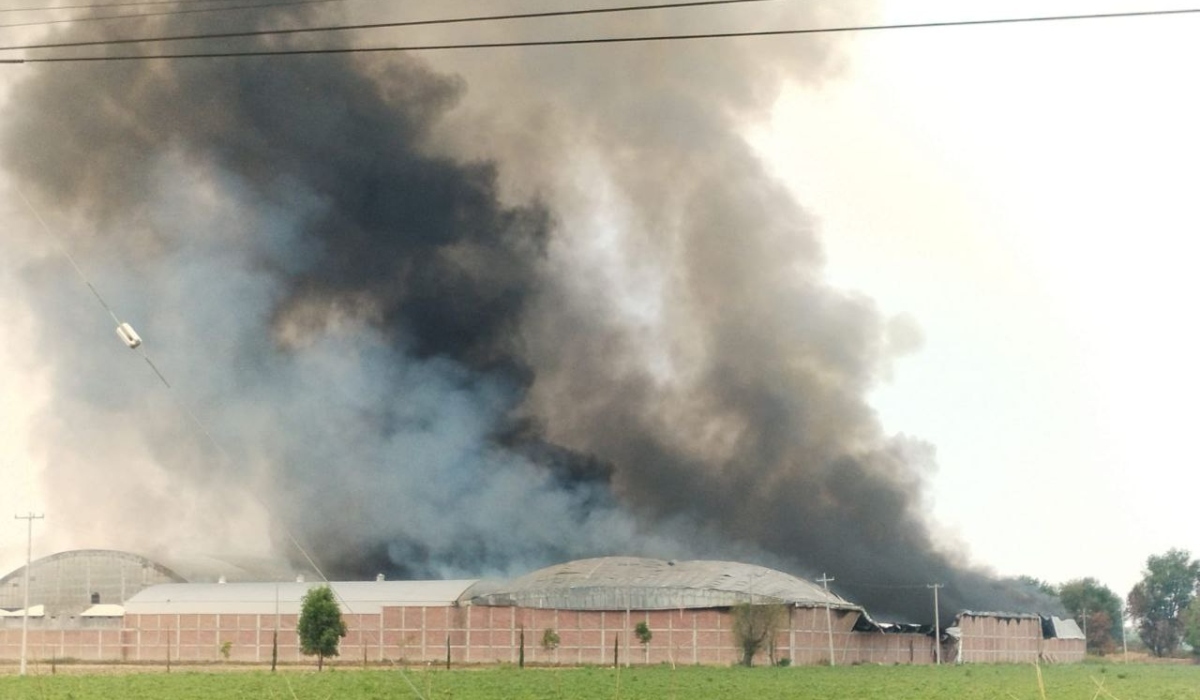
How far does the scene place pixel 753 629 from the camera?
83562 millimetres

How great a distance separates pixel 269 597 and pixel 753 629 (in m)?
32.3

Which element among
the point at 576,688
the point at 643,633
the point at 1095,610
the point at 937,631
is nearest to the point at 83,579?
the point at 643,633

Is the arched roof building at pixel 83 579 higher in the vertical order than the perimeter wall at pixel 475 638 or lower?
higher

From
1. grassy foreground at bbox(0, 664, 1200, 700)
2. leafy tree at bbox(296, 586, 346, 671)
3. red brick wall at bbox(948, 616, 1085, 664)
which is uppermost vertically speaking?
leafy tree at bbox(296, 586, 346, 671)

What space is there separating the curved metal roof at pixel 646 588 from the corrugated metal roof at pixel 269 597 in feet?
10.6

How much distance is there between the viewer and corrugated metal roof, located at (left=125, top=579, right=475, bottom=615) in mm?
91438

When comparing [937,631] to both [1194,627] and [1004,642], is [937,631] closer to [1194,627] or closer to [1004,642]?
[1004,642]

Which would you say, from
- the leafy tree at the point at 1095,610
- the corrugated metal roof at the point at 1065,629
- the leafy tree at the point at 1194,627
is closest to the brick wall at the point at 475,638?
the corrugated metal roof at the point at 1065,629

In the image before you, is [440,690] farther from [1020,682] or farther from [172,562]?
[172,562]

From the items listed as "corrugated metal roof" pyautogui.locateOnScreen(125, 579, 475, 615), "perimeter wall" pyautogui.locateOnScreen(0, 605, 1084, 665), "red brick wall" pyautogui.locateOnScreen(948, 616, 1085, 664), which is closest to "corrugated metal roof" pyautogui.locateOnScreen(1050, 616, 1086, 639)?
"red brick wall" pyautogui.locateOnScreen(948, 616, 1085, 664)

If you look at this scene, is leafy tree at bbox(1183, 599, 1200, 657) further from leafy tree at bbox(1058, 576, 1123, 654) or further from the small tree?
the small tree

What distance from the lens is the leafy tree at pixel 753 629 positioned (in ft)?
274

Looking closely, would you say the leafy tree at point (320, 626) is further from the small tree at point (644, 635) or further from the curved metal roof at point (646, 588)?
the small tree at point (644, 635)

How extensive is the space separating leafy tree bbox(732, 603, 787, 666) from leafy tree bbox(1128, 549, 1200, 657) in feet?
267
